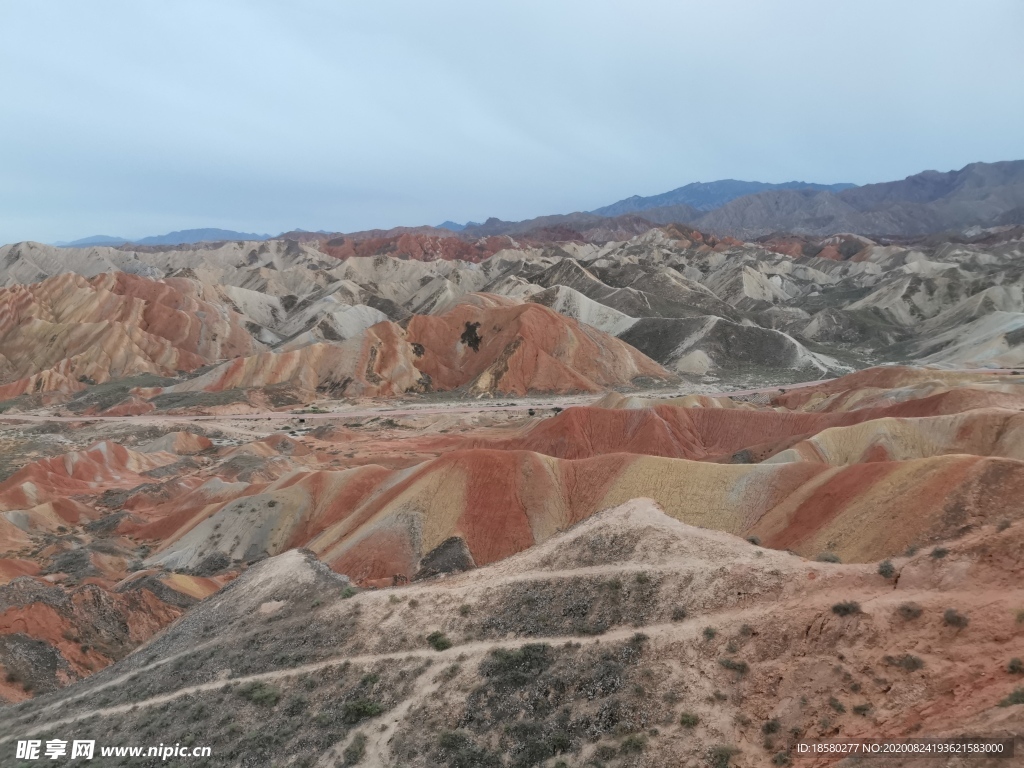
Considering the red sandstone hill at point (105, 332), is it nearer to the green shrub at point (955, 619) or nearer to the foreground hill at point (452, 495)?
the foreground hill at point (452, 495)

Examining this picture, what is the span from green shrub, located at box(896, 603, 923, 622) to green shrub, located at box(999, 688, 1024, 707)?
2.97 metres

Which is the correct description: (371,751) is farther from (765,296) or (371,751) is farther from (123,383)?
(765,296)

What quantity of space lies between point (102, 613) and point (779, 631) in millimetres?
26616

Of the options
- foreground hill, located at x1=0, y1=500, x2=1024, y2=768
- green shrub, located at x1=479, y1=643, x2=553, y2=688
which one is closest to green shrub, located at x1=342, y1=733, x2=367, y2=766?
foreground hill, located at x1=0, y1=500, x2=1024, y2=768

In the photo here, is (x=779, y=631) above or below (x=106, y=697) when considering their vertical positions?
above

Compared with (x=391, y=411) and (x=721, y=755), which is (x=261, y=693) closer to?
(x=721, y=755)

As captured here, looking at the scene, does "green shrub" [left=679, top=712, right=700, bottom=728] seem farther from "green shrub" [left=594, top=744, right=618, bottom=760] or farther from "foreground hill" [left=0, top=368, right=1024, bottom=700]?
"foreground hill" [left=0, top=368, right=1024, bottom=700]

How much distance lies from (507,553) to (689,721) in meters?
19.6

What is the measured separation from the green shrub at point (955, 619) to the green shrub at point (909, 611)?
0.45m

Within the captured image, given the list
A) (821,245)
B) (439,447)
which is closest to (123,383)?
(439,447)

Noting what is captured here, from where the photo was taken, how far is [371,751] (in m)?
14.0

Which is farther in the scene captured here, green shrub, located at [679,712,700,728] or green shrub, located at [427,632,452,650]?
green shrub, located at [427,632,452,650]

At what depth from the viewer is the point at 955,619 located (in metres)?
12.3

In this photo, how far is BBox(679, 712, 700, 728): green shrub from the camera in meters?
12.4
